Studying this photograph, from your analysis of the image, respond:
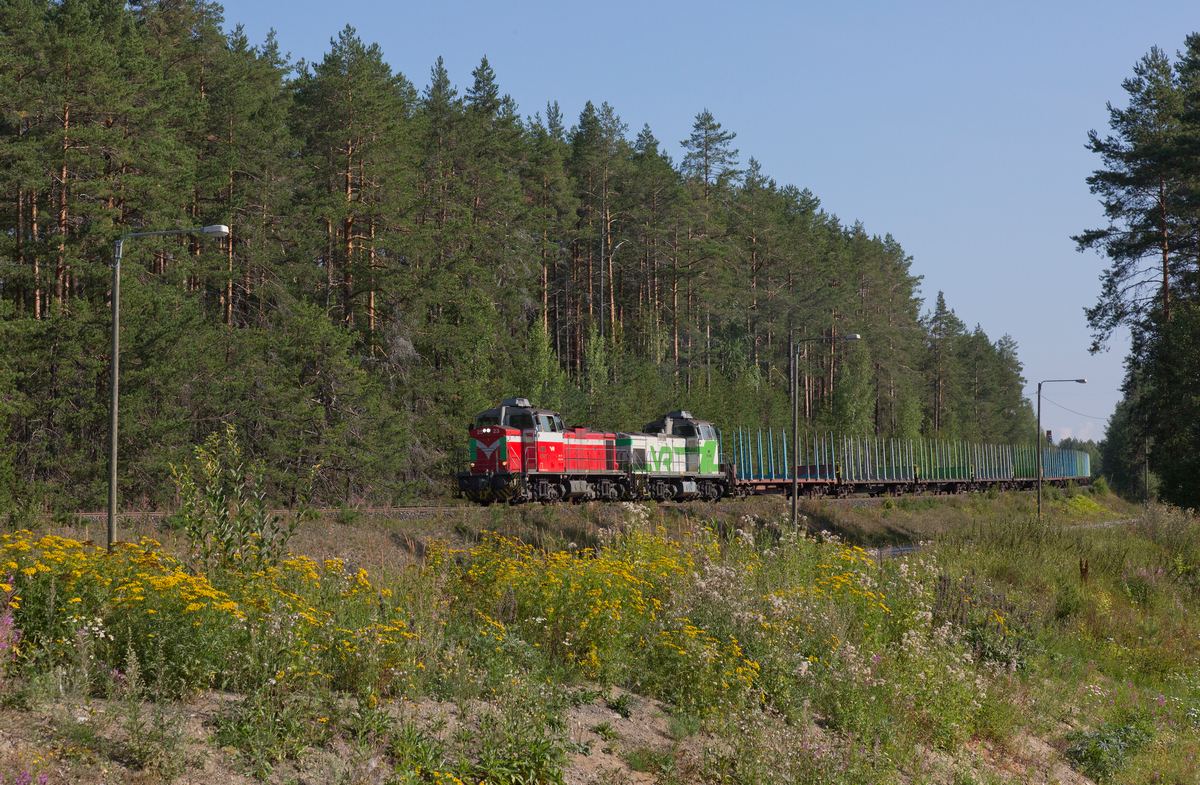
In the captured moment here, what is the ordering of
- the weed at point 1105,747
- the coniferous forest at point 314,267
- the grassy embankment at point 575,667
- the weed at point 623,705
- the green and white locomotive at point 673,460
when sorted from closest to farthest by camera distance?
1. the grassy embankment at point 575,667
2. the weed at point 623,705
3. the weed at point 1105,747
4. the coniferous forest at point 314,267
5. the green and white locomotive at point 673,460

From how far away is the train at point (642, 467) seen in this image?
26.9 meters

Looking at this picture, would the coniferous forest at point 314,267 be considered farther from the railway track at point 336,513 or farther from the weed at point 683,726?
the weed at point 683,726

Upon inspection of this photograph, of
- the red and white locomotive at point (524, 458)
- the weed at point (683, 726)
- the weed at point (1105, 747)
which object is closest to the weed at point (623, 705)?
the weed at point (683, 726)

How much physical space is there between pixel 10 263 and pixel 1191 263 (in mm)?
47239

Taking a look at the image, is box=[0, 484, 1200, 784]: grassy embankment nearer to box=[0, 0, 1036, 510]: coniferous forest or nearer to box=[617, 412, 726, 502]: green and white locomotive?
box=[0, 0, 1036, 510]: coniferous forest

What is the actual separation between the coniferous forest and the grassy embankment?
982 centimetres

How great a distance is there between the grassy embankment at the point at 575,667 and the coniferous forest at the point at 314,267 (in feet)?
32.2

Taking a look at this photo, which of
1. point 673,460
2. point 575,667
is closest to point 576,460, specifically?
point 673,460

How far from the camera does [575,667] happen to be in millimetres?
8727

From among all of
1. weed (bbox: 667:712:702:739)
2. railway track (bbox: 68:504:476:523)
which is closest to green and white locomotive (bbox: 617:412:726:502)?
railway track (bbox: 68:504:476:523)

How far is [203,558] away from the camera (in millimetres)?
8133

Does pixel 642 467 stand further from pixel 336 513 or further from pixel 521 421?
pixel 336 513

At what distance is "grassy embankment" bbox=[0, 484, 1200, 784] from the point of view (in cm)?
599

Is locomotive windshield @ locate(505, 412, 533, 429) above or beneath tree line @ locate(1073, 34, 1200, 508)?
beneath
